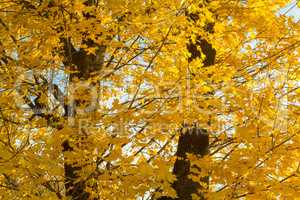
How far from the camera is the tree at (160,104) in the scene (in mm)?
3898

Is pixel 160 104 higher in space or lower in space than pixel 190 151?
higher

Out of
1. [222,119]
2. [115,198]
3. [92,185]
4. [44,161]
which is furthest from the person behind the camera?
[222,119]

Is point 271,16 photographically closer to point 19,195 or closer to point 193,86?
point 193,86

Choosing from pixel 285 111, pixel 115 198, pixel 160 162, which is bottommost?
pixel 115 198

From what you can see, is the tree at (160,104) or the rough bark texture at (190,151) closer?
the tree at (160,104)

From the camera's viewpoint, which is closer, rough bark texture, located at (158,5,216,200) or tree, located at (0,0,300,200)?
tree, located at (0,0,300,200)

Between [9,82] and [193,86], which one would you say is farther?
[9,82]

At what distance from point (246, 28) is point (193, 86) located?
1.32 m

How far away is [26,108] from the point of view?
5.58 m

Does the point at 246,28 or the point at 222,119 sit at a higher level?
the point at 246,28

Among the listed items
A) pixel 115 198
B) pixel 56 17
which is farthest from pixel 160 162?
pixel 56 17

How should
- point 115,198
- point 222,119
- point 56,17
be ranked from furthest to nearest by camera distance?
point 222,119, point 56,17, point 115,198

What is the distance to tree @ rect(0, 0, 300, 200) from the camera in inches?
153

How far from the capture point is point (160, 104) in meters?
4.76
